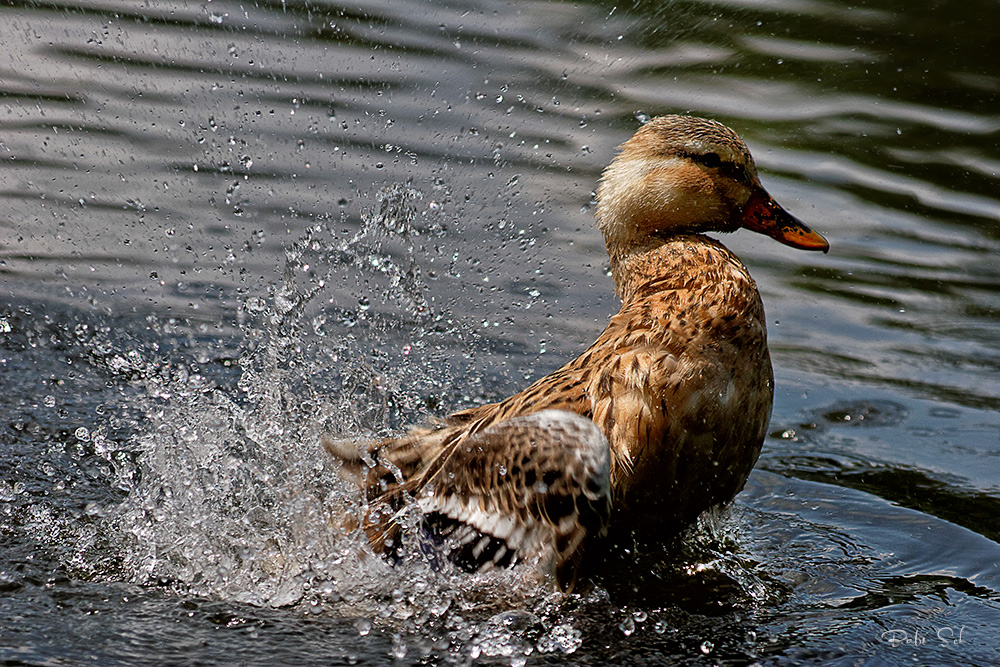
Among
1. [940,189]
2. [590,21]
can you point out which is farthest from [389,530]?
[590,21]

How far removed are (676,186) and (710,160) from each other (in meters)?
0.17

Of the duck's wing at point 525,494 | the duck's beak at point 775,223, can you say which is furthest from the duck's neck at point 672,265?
the duck's wing at point 525,494

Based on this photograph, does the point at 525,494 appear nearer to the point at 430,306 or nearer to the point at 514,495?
the point at 514,495

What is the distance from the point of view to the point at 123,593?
3.97 m

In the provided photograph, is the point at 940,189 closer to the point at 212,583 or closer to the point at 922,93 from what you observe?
the point at 922,93

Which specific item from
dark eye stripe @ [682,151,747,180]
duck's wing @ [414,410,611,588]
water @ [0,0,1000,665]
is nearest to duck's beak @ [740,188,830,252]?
dark eye stripe @ [682,151,747,180]

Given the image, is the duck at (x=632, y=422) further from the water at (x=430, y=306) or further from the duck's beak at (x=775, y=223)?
the water at (x=430, y=306)

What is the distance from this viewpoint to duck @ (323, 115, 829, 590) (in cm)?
396

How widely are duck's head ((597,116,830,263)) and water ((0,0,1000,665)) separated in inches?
48.6

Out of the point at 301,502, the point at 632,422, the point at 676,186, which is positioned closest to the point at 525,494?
the point at 632,422

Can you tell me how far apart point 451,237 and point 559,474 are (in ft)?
11.6

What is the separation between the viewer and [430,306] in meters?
6.60

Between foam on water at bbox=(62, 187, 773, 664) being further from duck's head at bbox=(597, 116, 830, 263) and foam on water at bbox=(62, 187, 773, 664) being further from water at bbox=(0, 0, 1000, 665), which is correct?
duck's head at bbox=(597, 116, 830, 263)

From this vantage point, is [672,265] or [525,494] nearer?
[525,494]
